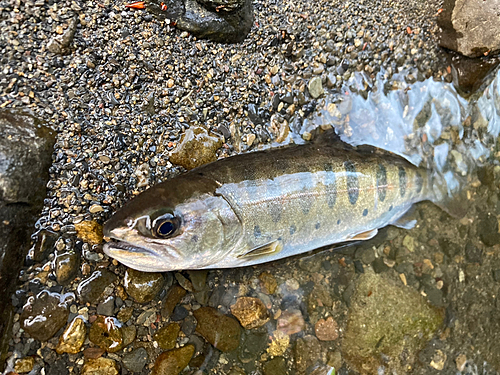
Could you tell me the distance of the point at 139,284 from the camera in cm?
299

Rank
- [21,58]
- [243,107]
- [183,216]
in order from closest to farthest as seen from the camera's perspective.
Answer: [183,216] → [21,58] → [243,107]

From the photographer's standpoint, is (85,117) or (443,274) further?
(443,274)

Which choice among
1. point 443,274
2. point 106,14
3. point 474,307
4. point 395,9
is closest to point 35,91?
point 106,14

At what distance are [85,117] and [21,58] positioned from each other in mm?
725

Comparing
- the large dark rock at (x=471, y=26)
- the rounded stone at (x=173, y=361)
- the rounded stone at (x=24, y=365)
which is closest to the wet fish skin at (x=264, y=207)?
the rounded stone at (x=173, y=361)

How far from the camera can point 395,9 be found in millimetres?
3664

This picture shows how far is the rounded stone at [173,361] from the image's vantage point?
305cm

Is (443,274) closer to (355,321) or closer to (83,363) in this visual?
(355,321)

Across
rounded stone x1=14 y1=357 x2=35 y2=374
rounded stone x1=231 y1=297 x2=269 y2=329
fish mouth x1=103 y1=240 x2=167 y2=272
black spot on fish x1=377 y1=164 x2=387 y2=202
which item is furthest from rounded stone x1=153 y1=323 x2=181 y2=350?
black spot on fish x1=377 y1=164 x2=387 y2=202

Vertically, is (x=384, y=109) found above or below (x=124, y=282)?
above

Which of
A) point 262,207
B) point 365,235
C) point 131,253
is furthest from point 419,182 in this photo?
point 131,253

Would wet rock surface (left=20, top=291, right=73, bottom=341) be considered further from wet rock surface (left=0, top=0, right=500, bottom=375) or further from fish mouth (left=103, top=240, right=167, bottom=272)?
fish mouth (left=103, top=240, right=167, bottom=272)

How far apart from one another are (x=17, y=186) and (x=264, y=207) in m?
2.08

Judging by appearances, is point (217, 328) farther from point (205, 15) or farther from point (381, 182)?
point (205, 15)
